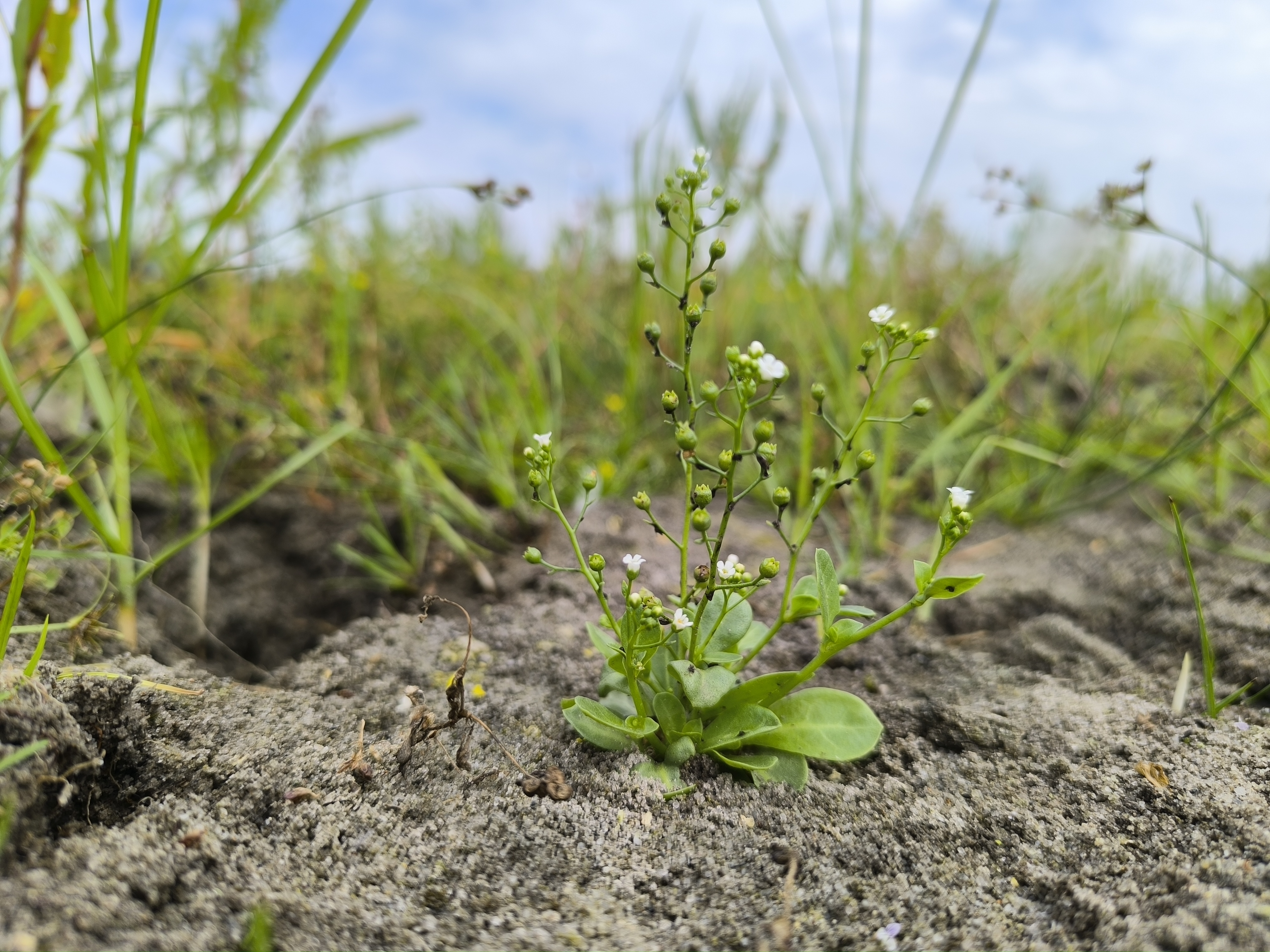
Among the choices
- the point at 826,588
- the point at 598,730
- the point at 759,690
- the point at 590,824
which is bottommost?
the point at 590,824

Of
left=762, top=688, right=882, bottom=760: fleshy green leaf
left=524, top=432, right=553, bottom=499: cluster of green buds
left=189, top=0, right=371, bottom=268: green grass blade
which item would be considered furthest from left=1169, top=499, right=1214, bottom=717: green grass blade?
left=189, top=0, right=371, bottom=268: green grass blade

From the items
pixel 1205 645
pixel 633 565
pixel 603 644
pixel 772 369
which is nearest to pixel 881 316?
pixel 772 369

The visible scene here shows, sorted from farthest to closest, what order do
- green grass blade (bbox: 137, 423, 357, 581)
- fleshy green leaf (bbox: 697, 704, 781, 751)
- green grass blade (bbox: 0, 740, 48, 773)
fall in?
green grass blade (bbox: 137, 423, 357, 581) < fleshy green leaf (bbox: 697, 704, 781, 751) < green grass blade (bbox: 0, 740, 48, 773)

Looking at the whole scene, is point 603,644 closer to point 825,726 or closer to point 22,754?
point 825,726

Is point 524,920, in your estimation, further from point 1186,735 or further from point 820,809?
point 1186,735

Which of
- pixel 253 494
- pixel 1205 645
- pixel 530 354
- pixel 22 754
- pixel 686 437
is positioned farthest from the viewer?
pixel 530 354

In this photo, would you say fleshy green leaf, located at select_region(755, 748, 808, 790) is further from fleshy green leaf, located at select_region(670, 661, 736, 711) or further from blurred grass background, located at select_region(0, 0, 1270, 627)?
blurred grass background, located at select_region(0, 0, 1270, 627)

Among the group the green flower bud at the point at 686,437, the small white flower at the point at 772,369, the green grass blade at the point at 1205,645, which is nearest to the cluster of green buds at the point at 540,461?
the green flower bud at the point at 686,437
